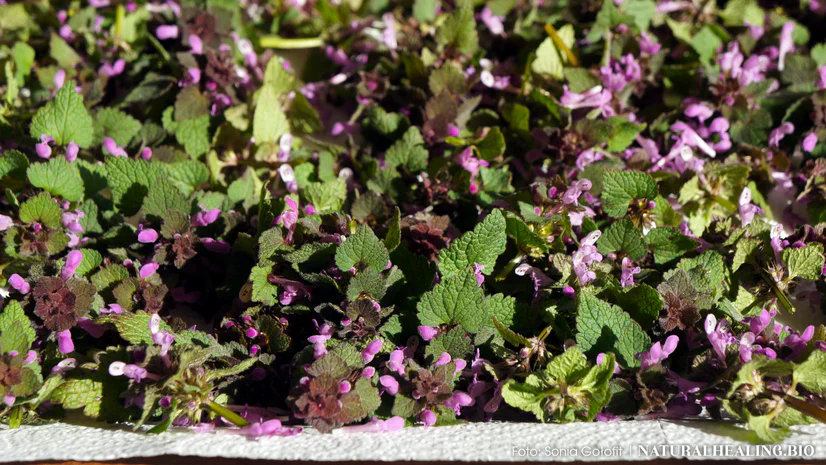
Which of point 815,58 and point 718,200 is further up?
point 815,58

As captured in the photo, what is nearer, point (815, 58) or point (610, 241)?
point (610, 241)

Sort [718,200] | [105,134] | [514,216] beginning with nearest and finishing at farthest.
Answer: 1. [514,216]
2. [718,200]
3. [105,134]

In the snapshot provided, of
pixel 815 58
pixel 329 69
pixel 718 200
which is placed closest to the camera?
pixel 718 200

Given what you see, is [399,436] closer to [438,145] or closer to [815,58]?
[438,145]

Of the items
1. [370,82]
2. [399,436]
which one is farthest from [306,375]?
[370,82]

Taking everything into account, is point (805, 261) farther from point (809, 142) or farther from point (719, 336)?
point (809, 142)

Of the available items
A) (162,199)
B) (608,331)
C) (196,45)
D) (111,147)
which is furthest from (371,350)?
(196,45)
